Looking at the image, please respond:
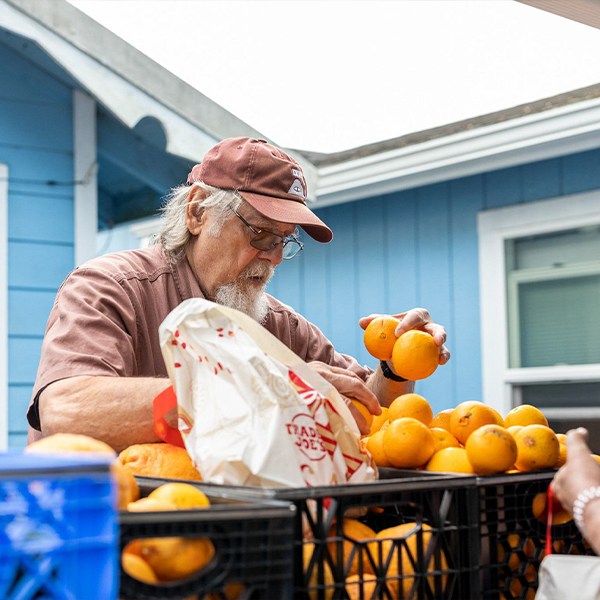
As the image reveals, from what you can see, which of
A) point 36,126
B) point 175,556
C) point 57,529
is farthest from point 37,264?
point 57,529

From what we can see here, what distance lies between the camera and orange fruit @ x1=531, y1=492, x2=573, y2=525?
47.6 inches

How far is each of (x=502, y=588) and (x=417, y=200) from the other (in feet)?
12.8

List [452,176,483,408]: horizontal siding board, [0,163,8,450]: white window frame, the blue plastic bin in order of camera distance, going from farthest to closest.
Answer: [452,176,483,408]: horizontal siding board, [0,163,8,450]: white window frame, the blue plastic bin

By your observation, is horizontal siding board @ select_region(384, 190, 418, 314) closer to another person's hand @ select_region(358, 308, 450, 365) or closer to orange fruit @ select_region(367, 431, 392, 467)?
another person's hand @ select_region(358, 308, 450, 365)

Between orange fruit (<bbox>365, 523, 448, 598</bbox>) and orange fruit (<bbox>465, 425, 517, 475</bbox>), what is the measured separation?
16 centimetres

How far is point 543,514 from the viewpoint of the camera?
122cm

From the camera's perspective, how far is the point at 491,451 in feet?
3.87

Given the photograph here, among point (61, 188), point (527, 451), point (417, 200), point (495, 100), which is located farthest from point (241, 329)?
point (417, 200)

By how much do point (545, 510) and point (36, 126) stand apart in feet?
11.9

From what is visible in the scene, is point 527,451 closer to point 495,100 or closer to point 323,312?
point 495,100

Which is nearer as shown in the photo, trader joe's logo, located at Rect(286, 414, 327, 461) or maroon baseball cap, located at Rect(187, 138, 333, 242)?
trader joe's logo, located at Rect(286, 414, 327, 461)

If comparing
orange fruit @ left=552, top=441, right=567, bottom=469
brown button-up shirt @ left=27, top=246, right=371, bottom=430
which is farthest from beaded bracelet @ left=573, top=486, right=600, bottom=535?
brown button-up shirt @ left=27, top=246, right=371, bottom=430

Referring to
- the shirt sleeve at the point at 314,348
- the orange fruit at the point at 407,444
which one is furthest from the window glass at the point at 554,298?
the orange fruit at the point at 407,444

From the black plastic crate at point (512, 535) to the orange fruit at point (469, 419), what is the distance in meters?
0.20
